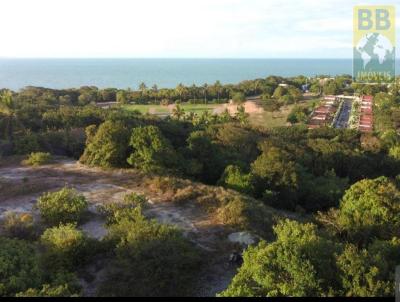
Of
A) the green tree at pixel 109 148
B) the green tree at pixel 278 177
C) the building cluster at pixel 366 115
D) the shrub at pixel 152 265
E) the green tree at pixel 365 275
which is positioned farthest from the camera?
the building cluster at pixel 366 115

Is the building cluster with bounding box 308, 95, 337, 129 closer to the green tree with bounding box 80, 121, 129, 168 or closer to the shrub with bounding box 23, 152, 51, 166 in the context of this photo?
the green tree with bounding box 80, 121, 129, 168

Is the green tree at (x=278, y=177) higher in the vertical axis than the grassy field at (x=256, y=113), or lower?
lower

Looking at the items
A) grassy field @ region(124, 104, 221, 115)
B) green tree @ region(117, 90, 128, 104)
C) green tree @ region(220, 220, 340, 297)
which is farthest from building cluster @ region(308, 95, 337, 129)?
green tree @ region(220, 220, 340, 297)

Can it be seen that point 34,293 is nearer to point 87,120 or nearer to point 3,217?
point 3,217

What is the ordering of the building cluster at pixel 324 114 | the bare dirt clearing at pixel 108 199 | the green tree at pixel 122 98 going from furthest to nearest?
1. the green tree at pixel 122 98
2. the building cluster at pixel 324 114
3. the bare dirt clearing at pixel 108 199

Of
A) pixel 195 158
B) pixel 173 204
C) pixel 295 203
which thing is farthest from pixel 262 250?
pixel 195 158

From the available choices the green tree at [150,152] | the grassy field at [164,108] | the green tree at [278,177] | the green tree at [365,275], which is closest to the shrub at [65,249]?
the green tree at [365,275]

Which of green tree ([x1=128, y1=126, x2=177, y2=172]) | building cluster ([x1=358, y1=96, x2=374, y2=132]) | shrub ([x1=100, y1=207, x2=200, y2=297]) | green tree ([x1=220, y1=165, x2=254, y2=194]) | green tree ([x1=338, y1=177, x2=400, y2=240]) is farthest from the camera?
building cluster ([x1=358, y1=96, x2=374, y2=132])

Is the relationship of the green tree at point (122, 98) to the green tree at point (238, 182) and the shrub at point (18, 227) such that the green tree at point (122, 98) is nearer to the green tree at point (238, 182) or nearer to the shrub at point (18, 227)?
the green tree at point (238, 182)

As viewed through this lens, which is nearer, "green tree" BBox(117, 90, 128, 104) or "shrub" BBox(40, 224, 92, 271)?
"shrub" BBox(40, 224, 92, 271)
